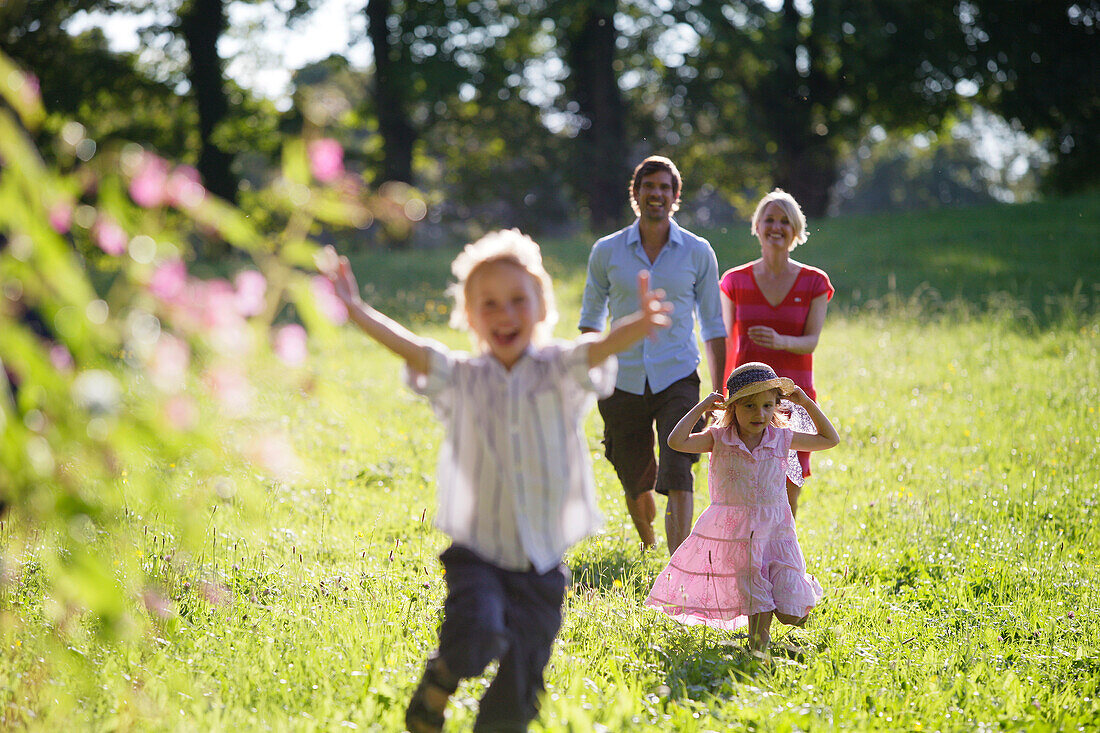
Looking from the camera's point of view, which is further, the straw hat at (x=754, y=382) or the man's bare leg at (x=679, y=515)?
the man's bare leg at (x=679, y=515)

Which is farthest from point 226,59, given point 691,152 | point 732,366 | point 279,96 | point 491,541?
point 491,541

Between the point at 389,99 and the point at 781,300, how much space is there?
2662 centimetres

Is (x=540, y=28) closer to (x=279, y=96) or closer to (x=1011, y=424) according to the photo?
(x=279, y=96)

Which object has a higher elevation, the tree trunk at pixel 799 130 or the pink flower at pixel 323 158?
the tree trunk at pixel 799 130

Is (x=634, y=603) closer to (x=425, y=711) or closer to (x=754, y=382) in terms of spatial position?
(x=754, y=382)

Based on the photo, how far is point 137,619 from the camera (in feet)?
12.9

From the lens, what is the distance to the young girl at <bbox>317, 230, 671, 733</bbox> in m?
2.88

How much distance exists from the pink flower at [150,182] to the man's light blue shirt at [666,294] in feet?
11.2

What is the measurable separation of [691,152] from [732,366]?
100ft

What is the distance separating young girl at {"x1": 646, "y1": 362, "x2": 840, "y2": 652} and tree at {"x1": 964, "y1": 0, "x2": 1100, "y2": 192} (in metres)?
27.5

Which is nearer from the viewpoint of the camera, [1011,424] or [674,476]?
[674,476]

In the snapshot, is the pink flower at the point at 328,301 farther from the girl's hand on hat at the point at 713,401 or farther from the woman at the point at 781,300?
the woman at the point at 781,300

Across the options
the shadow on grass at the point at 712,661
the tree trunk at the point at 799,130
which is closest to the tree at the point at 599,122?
the tree trunk at the point at 799,130

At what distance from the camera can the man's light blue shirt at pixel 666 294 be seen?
537cm
